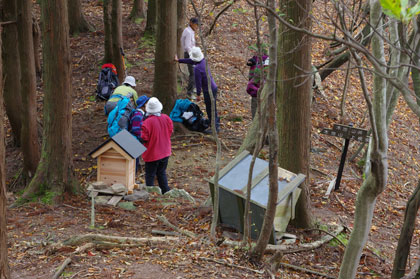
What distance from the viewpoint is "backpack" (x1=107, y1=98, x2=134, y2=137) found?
9.29m

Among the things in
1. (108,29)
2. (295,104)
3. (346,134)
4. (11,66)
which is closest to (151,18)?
(108,29)

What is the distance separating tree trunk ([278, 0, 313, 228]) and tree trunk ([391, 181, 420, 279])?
5.43 feet

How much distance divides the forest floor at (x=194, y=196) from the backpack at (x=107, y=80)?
495 mm

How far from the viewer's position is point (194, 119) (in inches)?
462

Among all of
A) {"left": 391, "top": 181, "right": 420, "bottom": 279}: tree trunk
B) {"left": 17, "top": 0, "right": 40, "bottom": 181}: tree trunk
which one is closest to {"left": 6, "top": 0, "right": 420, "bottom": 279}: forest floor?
{"left": 391, "top": 181, "right": 420, "bottom": 279}: tree trunk

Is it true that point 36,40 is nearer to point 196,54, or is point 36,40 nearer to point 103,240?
point 196,54

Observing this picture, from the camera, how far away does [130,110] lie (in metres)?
9.50

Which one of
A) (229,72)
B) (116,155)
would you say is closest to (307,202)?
(116,155)

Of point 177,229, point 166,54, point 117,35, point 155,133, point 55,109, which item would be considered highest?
point 117,35

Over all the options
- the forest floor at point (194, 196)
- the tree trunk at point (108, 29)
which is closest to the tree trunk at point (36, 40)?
the forest floor at point (194, 196)

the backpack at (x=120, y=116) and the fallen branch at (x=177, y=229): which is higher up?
the backpack at (x=120, y=116)

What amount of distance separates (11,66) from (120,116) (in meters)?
3.67

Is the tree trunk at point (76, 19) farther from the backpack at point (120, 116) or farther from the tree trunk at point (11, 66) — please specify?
the backpack at point (120, 116)

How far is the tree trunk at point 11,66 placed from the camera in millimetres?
10594
